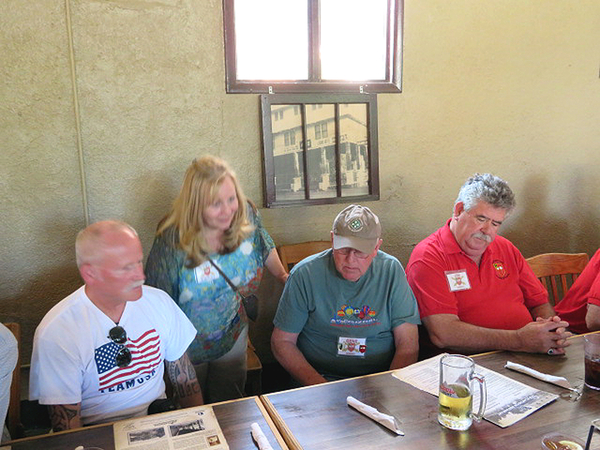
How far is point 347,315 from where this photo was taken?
1865 millimetres

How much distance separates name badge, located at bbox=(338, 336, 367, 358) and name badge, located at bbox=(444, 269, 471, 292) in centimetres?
51

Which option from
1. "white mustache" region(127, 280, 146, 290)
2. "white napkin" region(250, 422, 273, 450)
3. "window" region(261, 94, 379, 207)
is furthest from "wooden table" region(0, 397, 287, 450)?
"window" region(261, 94, 379, 207)

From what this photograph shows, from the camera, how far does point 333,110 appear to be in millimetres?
2709

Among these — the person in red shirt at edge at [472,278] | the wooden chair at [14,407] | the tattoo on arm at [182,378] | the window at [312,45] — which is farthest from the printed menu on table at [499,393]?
the window at [312,45]

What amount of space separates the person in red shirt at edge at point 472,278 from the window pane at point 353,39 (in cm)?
99

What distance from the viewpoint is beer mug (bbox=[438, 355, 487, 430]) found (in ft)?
4.03

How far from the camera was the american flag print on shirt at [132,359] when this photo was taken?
1455mm

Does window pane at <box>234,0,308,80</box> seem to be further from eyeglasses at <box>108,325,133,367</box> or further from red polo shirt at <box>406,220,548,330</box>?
Result: eyeglasses at <box>108,325,133,367</box>

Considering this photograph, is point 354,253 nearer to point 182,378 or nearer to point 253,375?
point 182,378

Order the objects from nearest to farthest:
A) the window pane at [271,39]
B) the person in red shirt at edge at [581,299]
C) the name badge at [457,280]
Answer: the name badge at [457,280] → the person in red shirt at edge at [581,299] → the window pane at [271,39]

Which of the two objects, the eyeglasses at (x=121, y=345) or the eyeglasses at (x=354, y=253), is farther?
the eyeglasses at (x=354, y=253)

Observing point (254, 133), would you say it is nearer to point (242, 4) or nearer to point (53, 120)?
point (242, 4)

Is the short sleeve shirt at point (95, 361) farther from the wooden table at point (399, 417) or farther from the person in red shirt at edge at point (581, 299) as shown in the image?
the person in red shirt at edge at point (581, 299)

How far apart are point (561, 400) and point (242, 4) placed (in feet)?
7.44
